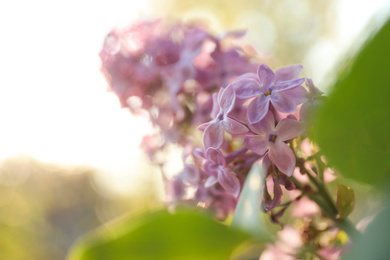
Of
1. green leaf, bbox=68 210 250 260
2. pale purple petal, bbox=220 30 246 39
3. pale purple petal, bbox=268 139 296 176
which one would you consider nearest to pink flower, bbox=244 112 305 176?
pale purple petal, bbox=268 139 296 176

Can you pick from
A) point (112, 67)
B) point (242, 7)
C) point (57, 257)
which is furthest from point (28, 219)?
point (112, 67)

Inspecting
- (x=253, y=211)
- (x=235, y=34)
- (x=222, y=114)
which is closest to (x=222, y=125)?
(x=222, y=114)

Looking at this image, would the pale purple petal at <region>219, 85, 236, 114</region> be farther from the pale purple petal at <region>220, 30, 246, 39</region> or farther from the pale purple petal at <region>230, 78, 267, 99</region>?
the pale purple petal at <region>220, 30, 246, 39</region>

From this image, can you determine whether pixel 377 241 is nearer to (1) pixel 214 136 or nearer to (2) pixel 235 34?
(1) pixel 214 136

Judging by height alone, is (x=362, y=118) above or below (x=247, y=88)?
below

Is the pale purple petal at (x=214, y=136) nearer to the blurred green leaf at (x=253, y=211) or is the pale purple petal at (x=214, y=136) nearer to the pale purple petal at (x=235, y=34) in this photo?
the blurred green leaf at (x=253, y=211)
